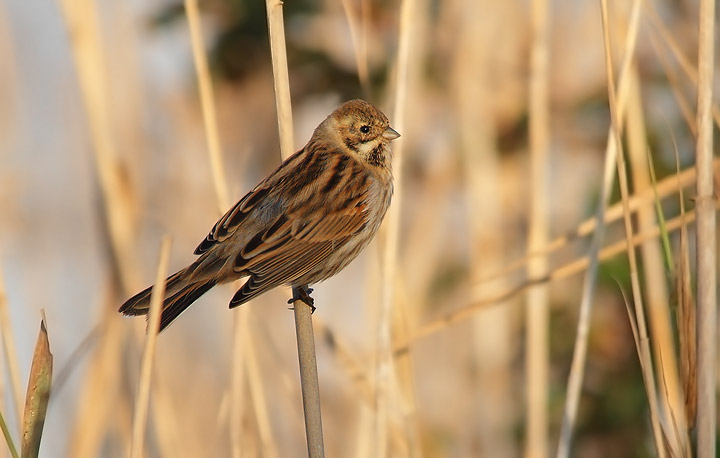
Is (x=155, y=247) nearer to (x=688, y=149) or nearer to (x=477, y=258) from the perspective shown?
(x=477, y=258)

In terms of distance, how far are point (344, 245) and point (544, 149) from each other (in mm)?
810

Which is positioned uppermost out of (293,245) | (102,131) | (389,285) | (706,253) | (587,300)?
(102,131)

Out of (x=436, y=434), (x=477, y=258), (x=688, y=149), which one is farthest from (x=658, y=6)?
(x=436, y=434)

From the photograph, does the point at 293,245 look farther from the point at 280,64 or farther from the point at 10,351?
the point at 10,351

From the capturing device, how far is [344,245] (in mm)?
2879

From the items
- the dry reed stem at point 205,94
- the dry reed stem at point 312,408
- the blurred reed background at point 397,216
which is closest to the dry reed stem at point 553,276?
the blurred reed background at point 397,216

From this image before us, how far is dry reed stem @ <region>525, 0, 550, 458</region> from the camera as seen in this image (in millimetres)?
3152

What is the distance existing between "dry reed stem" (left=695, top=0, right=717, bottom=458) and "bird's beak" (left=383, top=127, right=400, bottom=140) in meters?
0.97

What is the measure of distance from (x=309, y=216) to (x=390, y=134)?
360 millimetres

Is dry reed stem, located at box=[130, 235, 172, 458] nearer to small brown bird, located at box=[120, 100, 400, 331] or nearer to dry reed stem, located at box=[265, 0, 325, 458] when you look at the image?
dry reed stem, located at box=[265, 0, 325, 458]

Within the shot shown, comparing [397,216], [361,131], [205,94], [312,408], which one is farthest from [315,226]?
[312,408]

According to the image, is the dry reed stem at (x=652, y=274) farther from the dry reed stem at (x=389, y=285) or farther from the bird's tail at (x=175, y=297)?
the bird's tail at (x=175, y=297)

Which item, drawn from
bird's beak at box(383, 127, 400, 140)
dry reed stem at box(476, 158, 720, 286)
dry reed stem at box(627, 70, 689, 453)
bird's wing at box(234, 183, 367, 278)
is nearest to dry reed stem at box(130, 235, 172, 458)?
bird's wing at box(234, 183, 367, 278)

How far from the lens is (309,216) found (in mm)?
2828
